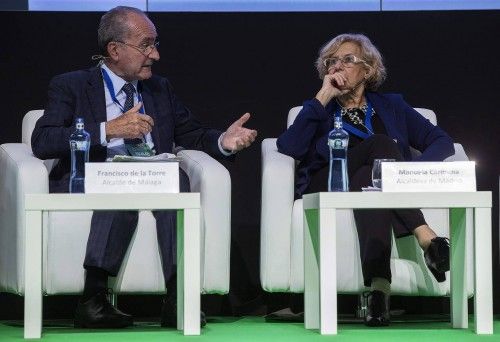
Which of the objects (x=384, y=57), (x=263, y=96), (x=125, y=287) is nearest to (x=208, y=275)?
(x=125, y=287)

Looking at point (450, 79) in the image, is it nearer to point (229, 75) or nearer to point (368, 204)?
point (229, 75)

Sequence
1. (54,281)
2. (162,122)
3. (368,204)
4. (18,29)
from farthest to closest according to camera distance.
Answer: (18,29)
(162,122)
(54,281)
(368,204)

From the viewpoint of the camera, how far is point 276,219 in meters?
3.65

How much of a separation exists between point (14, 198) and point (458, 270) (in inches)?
57.9

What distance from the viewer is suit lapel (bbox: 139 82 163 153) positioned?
3945 millimetres

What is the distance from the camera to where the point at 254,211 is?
445 cm

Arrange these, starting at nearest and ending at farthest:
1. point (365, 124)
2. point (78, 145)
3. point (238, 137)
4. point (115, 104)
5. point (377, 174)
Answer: point (377, 174) < point (78, 145) < point (238, 137) < point (115, 104) < point (365, 124)

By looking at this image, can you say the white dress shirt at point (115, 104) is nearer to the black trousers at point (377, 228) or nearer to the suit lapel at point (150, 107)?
the suit lapel at point (150, 107)

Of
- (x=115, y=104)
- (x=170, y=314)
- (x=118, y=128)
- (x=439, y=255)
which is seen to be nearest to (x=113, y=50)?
(x=115, y=104)

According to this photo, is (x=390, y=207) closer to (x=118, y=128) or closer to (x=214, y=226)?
(x=214, y=226)

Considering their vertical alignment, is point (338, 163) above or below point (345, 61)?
below

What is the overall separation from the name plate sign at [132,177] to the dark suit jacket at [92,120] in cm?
52

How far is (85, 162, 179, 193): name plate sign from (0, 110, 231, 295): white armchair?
1.26 ft

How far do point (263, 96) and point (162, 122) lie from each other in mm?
615
